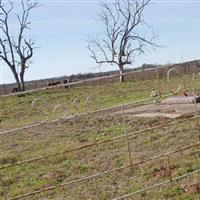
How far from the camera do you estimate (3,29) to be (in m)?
33.0

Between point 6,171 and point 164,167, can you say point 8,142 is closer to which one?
point 6,171

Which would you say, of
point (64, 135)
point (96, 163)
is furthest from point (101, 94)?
point (96, 163)

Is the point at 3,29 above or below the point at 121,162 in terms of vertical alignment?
above

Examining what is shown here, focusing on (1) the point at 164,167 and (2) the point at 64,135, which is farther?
(2) the point at 64,135

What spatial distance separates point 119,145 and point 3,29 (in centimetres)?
2740

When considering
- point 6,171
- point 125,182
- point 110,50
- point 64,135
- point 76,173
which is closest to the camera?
point 125,182

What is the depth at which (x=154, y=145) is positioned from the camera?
22.5ft

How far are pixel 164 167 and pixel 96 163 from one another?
1.16 m

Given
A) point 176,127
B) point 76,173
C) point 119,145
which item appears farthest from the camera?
point 176,127

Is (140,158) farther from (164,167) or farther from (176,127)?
(176,127)

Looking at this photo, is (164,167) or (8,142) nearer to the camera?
(164,167)

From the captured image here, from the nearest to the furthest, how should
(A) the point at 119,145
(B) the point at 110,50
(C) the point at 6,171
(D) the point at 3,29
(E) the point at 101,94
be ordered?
1. (C) the point at 6,171
2. (A) the point at 119,145
3. (E) the point at 101,94
4. (D) the point at 3,29
5. (B) the point at 110,50

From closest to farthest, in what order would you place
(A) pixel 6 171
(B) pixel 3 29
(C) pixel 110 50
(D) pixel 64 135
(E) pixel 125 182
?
1. (E) pixel 125 182
2. (A) pixel 6 171
3. (D) pixel 64 135
4. (B) pixel 3 29
5. (C) pixel 110 50

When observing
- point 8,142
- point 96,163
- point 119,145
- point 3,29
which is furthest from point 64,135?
point 3,29
